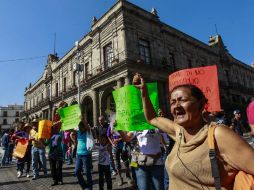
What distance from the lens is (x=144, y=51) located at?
21.9m

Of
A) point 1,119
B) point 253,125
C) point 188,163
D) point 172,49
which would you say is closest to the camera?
point 188,163

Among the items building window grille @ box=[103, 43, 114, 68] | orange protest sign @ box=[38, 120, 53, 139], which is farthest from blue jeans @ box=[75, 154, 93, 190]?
building window grille @ box=[103, 43, 114, 68]

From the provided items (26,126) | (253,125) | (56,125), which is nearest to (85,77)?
(26,126)

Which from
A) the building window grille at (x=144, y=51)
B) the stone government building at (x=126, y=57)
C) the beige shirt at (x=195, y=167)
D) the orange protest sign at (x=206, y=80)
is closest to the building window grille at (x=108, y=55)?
the stone government building at (x=126, y=57)

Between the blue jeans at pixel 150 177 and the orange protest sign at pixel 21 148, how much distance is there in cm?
609

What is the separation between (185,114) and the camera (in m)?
1.87

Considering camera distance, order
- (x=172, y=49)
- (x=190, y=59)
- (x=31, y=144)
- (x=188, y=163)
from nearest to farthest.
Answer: (x=188, y=163) → (x=31, y=144) → (x=172, y=49) → (x=190, y=59)

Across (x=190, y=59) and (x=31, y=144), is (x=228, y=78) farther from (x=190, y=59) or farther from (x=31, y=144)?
(x=31, y=144)

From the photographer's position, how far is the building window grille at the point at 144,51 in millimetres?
21495

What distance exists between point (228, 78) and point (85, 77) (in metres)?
19.8

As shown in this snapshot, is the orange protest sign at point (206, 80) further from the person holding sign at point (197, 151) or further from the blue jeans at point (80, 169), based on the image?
the person holding sign at point (197, 151)

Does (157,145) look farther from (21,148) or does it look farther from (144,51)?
(144,51)

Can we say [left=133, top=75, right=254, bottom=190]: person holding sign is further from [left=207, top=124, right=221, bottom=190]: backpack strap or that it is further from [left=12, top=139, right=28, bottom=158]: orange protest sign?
[left=12, top=139, right=28, bottom=158]: orange protest sign

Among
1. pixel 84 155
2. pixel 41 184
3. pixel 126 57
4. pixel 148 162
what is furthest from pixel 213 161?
pixel 126 57
